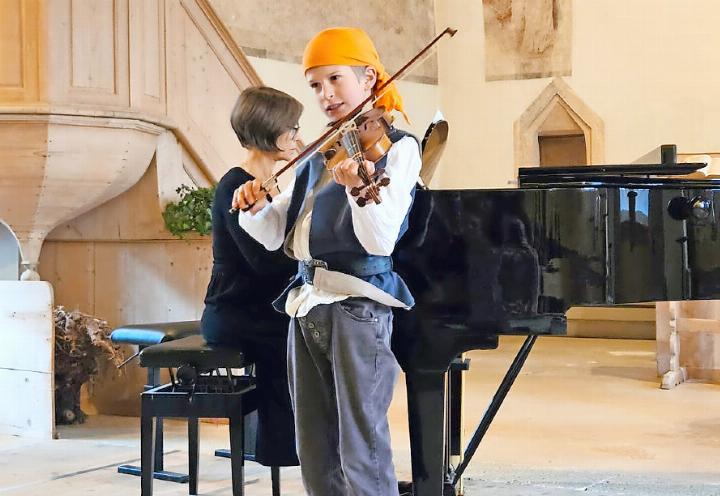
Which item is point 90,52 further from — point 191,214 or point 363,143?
point 363,143

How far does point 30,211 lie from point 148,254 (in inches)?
25.3

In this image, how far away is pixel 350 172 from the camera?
2.01 meters

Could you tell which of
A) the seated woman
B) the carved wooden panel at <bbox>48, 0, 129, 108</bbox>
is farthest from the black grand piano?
the carved wooden panel at <bbox>48, 0, 129, 108</bbox>

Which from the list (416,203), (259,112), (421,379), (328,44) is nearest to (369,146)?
(328,44)

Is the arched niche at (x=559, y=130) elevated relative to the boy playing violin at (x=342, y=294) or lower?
elevated

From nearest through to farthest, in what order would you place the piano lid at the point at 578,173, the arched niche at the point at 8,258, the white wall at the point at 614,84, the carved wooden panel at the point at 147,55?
the piano lid at the point at 578,173
the carved wooden panel at the point at 147,55
the arched niche at the point at 8,258
the white wall at the point at 614,84

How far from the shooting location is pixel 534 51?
31.4ft

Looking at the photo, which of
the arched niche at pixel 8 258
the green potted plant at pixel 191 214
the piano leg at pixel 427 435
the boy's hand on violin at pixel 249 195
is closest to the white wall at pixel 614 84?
the green potted plant at pixel 191 214

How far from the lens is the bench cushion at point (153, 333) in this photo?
374cm

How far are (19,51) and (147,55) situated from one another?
0.65 m

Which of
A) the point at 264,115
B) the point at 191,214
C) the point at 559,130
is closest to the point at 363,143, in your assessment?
the point at 264,115

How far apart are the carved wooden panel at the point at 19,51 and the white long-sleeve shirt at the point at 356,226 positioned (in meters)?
2.67

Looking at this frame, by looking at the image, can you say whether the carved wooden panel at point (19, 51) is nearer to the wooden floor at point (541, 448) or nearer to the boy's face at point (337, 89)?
the wooden floor at point (541, 448)

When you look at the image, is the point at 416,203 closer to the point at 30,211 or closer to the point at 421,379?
the point at 421,379
